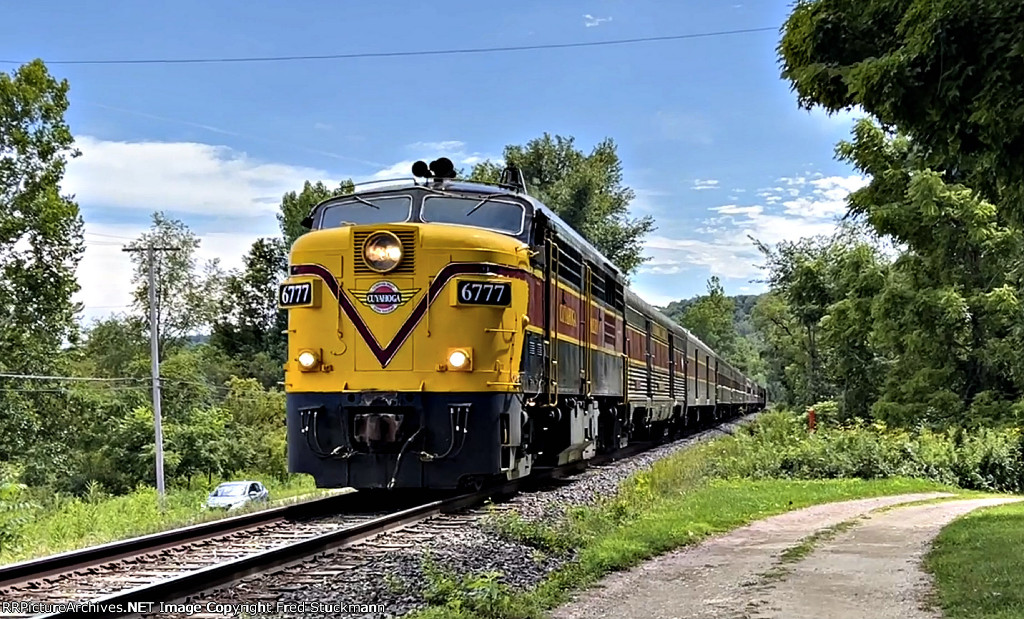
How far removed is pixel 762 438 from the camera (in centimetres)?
2172

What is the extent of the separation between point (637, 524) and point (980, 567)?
3.60 metres

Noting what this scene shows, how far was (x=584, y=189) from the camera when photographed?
176 feet

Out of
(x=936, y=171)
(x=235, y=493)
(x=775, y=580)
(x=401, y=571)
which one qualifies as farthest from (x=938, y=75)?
(x=235, y=493)

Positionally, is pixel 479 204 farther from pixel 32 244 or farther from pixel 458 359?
pixel 32 244

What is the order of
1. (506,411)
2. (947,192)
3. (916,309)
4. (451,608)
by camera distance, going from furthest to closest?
(916,309) < (947,192) < (506,411) < (451,608)

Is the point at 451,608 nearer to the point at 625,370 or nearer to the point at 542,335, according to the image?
the point at 542,335

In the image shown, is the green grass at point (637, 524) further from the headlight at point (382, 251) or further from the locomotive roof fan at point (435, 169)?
the locomotive roof fan at point (435, 169)

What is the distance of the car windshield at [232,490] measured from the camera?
99.9 ft

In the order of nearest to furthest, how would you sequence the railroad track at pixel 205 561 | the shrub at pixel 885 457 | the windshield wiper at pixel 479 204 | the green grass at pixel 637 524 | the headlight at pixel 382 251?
the railroad track at pixel 205 561
the green grass at pixel 637 524
the headlight at pixel 382 251
the windshield wiper at pixel 479 204
the shrub at pixel 885 457

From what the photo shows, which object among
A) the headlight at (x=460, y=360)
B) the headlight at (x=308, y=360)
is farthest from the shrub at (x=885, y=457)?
the headlight at (x=308, y=360)

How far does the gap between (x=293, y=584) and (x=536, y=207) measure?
641 cm

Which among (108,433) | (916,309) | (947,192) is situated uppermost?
(947,192)

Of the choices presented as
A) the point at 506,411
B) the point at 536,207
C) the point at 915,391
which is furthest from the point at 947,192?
the point at 506,411

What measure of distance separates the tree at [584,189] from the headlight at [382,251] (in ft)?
136
